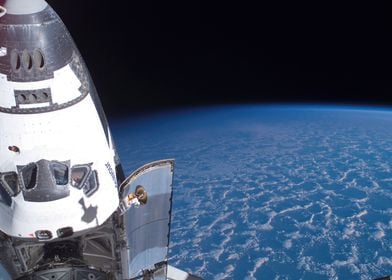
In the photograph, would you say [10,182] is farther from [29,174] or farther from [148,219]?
[148,219]

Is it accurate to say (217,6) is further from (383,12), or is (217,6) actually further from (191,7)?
(383,12)

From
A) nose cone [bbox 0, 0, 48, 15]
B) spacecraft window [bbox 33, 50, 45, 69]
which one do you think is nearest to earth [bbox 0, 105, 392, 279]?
spacecraft window [bbox 33, 50, 45, 69]

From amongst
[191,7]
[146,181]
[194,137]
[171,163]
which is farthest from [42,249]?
[191,7]

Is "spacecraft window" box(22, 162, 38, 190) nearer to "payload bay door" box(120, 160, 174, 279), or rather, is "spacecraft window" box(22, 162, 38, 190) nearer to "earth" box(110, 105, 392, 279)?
"payload bay door" box(120, 160, 174, 279)

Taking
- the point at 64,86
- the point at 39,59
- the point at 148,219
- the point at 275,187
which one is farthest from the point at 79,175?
the point at 275,187

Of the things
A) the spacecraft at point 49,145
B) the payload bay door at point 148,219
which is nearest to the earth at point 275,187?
the payload bay door at point 148,219

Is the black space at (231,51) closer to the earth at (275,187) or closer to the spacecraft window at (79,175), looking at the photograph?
the earth at (275,187)

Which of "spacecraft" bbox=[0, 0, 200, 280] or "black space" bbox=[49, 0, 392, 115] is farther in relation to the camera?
"black space" bbox=[49, 0, 392, 115]
